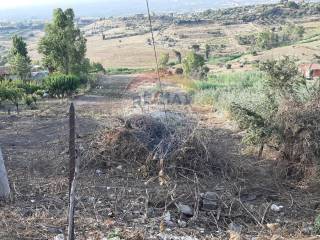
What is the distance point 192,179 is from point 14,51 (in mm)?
21979

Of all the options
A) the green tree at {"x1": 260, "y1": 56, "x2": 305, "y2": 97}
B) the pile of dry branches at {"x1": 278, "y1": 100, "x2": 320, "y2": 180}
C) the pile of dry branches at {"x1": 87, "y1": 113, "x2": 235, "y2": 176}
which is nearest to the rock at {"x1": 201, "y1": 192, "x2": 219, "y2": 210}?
the pile of dry branches at {"x1": 87, "y1": 113, "x2": 235, "y2": 176}

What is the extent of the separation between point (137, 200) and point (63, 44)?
16799 mm

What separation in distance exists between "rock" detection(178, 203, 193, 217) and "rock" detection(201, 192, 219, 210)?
197 millimetres

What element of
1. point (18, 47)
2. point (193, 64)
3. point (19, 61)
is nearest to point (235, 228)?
point (19, 61)

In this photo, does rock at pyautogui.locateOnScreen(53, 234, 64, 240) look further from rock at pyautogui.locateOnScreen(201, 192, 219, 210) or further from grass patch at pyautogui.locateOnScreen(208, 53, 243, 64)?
grass patch at pyautogui.locateOnScreen(208, 53, 243, 64)

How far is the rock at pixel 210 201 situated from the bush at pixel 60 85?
13086 millimetres

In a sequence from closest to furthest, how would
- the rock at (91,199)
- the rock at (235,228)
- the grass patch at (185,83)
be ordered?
the rock at (235,228)
the rock at (91,199)
the grass patch at (185,83)

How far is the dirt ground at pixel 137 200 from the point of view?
15.3 ft

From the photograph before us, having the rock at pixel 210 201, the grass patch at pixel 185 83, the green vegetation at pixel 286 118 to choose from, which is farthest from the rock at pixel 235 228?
the grass patch at pixel 185 83

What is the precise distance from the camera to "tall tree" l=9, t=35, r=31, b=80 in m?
24.5

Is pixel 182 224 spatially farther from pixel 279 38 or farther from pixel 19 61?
pixel 279 38

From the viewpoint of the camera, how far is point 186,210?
17.0ft

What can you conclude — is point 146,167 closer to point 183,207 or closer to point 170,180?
point 170,180

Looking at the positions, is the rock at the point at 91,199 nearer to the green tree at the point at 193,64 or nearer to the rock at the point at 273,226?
the rock at the point at 273,226
